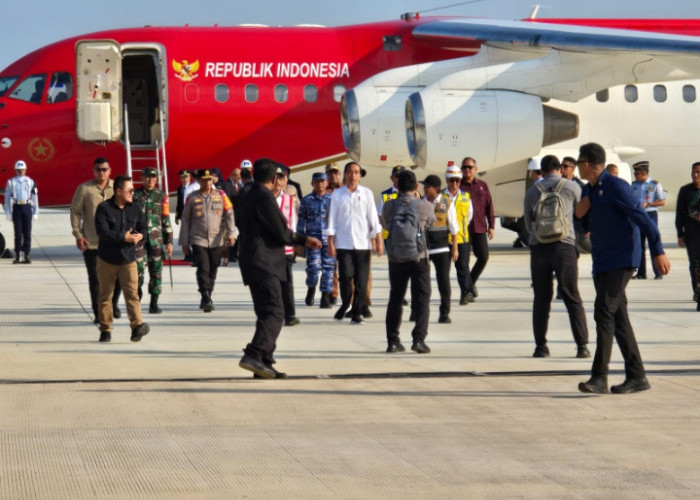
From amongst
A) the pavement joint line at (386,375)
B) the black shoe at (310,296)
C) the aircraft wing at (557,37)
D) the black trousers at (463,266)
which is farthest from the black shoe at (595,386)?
the aircraft wing at (557,37)

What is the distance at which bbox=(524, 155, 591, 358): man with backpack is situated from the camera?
11.4m

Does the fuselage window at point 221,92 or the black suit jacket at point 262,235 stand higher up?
the fuselage window at point 221,92

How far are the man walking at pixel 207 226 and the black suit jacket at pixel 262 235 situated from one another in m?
4.88

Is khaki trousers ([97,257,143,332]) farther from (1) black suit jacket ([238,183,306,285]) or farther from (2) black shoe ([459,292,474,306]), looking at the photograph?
(2) black shoe ([459,292,474,306])

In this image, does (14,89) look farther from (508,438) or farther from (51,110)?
(508,438)

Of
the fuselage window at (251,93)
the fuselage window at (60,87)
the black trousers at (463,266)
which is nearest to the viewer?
the black trousers at (463,266)

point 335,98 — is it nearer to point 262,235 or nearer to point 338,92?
point 338,92

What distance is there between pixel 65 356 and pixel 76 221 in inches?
91.1

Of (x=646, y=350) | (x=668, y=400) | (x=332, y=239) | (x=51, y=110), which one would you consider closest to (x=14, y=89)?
(x=51, y=110)

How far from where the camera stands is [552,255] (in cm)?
1166

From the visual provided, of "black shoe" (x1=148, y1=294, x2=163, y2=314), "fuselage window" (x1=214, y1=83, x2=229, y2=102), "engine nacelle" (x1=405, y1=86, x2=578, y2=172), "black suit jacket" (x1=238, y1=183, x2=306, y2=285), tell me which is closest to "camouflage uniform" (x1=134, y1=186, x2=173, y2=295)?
"black shoe" (x1=148, y1=294, x2=163, y2=314)

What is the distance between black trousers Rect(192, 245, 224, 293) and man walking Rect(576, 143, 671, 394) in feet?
21.5

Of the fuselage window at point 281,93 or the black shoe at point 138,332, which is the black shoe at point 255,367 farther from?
the fuselage window at point 281,93

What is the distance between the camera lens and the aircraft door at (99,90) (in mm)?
21203
